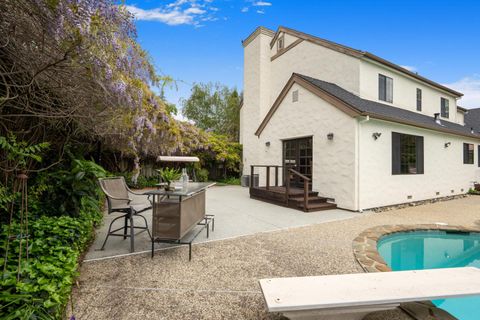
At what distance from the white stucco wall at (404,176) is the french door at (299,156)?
191 cm

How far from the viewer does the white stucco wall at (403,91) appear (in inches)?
356

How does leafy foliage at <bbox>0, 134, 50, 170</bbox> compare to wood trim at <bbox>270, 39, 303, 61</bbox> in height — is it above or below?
below

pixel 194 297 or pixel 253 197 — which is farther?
pixel 253 197

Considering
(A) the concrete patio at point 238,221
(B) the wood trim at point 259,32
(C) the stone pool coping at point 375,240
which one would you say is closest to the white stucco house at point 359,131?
(B) the wood trim at point 259,32

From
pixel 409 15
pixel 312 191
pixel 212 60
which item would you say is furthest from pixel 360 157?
pixel 212 60

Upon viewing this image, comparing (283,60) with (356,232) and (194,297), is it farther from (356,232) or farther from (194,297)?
(194,297)

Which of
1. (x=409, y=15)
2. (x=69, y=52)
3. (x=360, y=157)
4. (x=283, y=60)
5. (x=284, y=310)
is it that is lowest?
(x=284, y=310)

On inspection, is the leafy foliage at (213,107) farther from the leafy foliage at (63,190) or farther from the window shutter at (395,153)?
the leafy foliage at (63,190)

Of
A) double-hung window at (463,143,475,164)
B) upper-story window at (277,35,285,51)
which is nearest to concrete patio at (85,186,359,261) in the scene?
upper-story window at (277,35,285,51)

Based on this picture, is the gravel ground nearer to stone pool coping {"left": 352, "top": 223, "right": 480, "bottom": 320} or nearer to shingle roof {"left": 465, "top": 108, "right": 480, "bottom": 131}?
stone pool coping {"left": 352, "top": 223, "right": 480, "bottom": 320}

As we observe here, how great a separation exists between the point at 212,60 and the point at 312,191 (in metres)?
10.7

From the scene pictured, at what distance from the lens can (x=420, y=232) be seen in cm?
538

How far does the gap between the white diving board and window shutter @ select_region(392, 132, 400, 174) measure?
6208 mm

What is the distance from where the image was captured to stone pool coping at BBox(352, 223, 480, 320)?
2.29 meters
